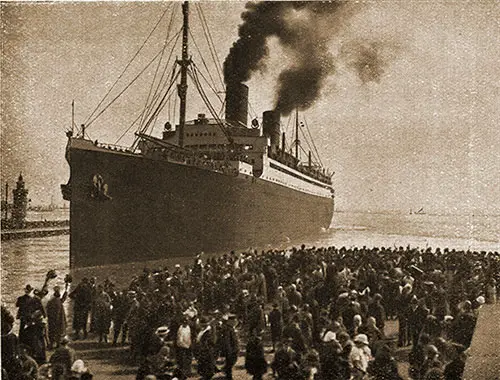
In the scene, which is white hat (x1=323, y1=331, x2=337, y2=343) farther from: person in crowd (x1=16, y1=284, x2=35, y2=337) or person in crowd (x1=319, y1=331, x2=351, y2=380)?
person in crowd (x1=16, y1=284, x2=35, y2=337)

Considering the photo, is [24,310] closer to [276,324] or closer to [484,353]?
[276,324]

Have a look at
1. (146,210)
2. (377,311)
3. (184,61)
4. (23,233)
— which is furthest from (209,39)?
(23,233)

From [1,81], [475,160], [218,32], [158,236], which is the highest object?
[218,32]

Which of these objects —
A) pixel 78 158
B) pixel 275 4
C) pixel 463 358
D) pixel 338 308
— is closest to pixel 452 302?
pixel 338 308

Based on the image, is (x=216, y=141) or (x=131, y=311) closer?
(x=131, y=311)

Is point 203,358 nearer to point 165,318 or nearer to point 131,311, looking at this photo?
point 165,318

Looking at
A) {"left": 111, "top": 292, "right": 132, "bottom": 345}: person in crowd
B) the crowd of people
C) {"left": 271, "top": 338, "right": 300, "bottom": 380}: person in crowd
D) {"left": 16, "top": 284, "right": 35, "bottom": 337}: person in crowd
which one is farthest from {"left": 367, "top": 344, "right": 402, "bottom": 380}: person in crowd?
{"left": 16, "top": 284, "right": 35, "bottom": 337}: person in crowd
